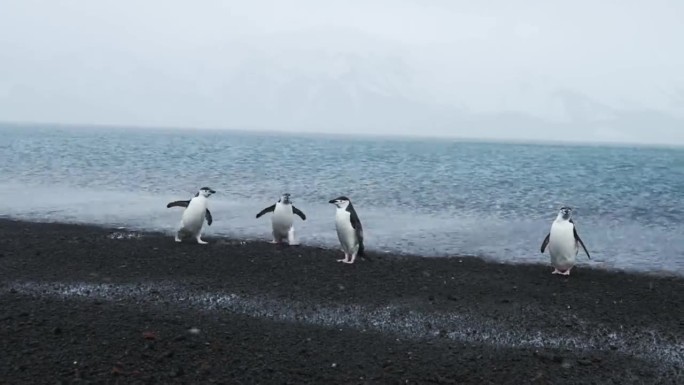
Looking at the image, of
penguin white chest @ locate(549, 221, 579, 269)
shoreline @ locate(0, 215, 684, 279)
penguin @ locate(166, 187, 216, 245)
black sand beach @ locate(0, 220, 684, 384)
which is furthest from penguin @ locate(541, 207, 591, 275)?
penguin @ locate(166, 187, 216, 245)

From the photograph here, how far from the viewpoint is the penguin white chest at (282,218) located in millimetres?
14008

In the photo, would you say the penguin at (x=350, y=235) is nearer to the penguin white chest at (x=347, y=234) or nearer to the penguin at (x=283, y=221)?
the penguin white chest at (x=347, y=234)

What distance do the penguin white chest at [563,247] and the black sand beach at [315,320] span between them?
1.20ft

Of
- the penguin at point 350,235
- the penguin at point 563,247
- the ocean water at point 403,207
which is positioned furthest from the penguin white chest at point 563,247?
the penguin at point 350,235

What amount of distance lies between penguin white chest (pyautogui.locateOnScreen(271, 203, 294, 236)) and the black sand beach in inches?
46.9

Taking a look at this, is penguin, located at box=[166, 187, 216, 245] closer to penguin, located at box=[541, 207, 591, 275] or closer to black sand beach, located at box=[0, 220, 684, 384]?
black sand beach, located at box=[0, 220, 684, 384]

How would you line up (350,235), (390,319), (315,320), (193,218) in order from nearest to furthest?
(315,320), (390,319), (350,235), (193,218)

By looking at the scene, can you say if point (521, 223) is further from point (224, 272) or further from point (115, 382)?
point (115, 382)

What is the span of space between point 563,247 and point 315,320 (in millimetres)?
5511

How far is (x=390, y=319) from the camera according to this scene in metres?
8.89

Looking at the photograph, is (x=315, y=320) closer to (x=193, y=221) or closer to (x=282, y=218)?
(x=282, y=218)

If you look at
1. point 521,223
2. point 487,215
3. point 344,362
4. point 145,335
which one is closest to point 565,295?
point 344,362

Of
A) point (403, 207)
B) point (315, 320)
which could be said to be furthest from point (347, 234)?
point (403, 207)

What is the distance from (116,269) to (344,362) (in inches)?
208
